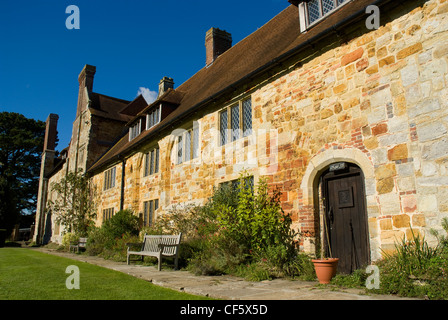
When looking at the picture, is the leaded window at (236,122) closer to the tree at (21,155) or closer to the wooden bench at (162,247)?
the wooden bench at (162,247)

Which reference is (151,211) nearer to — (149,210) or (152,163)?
(149,210)

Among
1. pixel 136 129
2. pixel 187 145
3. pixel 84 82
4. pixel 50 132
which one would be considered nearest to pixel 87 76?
pixel 84 82

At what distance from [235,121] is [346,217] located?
4.89 metres

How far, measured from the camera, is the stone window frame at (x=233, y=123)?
1009 centimetres

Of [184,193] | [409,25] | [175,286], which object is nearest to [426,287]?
[175,286]

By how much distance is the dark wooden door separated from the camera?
260 inches

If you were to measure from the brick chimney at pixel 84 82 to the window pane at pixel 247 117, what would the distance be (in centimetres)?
2130

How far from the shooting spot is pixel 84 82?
1113 inches

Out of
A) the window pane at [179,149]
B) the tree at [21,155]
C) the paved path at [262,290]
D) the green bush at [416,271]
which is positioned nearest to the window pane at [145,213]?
the window pane at [179,149]

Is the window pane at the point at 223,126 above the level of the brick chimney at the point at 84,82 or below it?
below

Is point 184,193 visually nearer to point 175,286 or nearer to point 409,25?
point 175,286

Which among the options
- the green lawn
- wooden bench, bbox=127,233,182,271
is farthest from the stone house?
the green lawn

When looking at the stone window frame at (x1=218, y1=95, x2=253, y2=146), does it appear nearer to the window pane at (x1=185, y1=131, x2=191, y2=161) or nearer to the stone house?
the stone house

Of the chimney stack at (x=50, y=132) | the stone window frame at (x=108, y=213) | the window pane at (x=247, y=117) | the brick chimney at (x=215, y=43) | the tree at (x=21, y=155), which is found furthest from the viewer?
the tree at (x=21, y=155)
